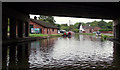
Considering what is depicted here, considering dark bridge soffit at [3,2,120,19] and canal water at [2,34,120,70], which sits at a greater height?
dark bridge soffit at [3,2,120,19]

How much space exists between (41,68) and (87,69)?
1935 millimetres

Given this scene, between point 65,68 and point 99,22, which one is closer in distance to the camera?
point 65,68

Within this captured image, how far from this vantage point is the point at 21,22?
28031 mm

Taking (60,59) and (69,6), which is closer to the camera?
(60,59)

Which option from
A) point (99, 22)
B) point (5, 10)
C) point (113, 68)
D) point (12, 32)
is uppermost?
point (99, 22)

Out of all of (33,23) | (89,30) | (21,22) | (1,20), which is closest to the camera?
(1,20)

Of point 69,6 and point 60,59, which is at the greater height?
point 69,6

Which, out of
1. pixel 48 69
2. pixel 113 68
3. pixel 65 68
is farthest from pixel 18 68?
pixel 113 68

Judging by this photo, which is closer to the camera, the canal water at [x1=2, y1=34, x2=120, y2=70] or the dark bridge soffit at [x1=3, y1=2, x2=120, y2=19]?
the canal water at [x1=2, y1=34, x2=120, y2=70]

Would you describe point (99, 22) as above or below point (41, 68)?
above

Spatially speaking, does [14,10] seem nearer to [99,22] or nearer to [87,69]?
[87,69]

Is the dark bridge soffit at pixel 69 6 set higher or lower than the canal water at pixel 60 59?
higher

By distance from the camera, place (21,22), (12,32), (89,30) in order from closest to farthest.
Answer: (12,32), (21,22), (89,30)

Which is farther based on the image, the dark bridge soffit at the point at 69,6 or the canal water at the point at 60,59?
the dark bridge soffit at the point at 69,6
